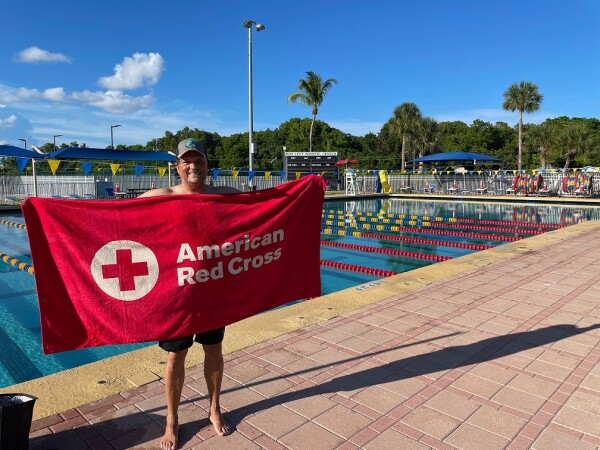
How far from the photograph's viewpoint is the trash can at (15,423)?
2.25 metres

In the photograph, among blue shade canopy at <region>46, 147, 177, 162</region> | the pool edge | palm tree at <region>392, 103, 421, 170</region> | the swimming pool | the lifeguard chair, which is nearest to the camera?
the pool edge

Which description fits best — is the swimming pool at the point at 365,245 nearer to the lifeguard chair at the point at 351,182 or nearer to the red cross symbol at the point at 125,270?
the red cross symbol at the point at 125,270

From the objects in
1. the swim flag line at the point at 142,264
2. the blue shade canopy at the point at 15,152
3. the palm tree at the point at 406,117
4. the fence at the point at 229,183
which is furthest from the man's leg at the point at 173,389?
the palm tree at the point at 406,117

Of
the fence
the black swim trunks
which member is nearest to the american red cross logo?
the black swim trunks

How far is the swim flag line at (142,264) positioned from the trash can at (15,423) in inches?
12.1

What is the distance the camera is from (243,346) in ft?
13.2

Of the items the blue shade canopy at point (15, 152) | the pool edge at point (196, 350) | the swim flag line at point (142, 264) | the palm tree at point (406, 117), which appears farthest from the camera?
the palm tree at point (406, 117)

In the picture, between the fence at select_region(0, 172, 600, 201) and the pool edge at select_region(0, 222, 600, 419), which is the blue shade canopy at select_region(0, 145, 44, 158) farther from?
the pool edge at select_region(0, 222, 600, 419)

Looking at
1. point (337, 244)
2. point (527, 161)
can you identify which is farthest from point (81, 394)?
point (527, 161)

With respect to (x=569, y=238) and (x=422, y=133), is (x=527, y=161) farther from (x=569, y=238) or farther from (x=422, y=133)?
(x=569, y=238)

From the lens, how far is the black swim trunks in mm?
2596

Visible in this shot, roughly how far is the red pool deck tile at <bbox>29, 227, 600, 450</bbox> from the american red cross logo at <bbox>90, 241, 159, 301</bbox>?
903 mm

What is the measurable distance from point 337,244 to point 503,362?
8.39 meters

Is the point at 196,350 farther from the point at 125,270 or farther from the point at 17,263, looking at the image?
the point at 17,263
